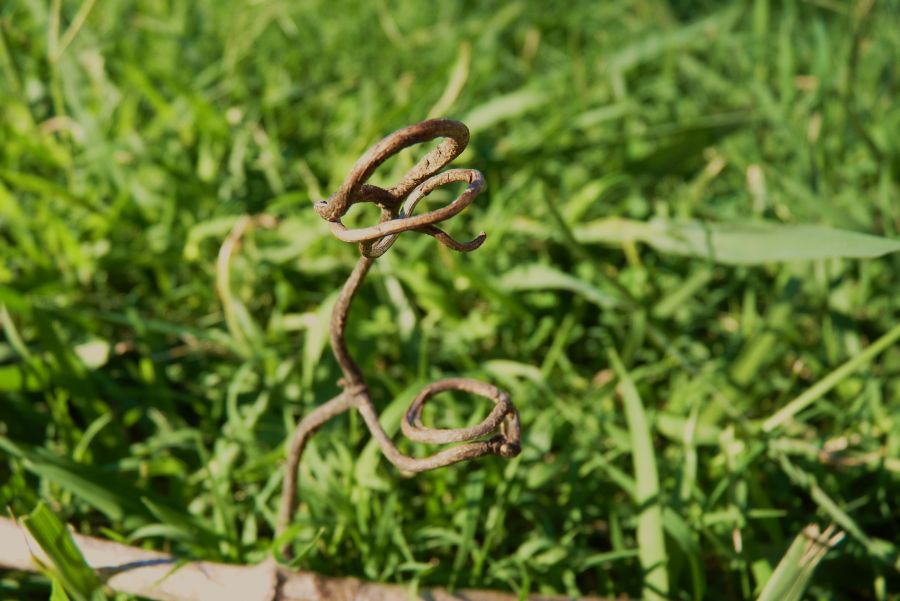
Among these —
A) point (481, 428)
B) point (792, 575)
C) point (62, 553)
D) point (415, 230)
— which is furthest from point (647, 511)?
point (62, 553)

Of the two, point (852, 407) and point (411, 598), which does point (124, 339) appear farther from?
point (852, 407)

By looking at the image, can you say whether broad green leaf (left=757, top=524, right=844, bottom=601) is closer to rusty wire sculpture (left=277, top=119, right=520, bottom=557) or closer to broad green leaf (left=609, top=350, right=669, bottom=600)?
broad green leaf (left=609, top=350, right=669, bottom=600)

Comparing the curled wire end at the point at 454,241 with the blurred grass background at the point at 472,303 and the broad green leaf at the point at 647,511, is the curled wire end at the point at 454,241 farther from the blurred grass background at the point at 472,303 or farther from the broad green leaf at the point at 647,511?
the broad green leaf at the point at 647,511

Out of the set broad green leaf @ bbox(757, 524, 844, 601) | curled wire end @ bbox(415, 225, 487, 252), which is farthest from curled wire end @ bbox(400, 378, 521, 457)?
broad green leaf @ bbox(757, 524, 844, 601)

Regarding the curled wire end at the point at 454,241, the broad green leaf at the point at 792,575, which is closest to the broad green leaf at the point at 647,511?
the broad green leaf at the point at 792,575

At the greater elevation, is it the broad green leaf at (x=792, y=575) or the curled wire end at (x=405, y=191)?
the curled wire end at (x=405, y=191)

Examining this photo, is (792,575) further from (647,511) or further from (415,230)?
(415,230)
